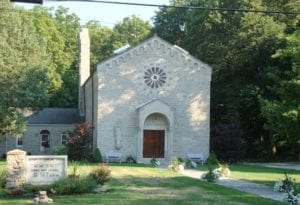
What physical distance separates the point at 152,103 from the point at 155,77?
201 centimetres

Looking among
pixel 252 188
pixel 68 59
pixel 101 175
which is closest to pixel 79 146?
pixel 101 175

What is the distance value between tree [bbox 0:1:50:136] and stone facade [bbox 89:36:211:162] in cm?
444

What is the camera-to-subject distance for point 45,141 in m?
53.6

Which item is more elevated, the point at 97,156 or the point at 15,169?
the point at 15,169

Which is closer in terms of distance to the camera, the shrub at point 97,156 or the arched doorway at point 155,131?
the shrub at point 97,156

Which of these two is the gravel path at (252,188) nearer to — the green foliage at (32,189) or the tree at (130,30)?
the green foliage at (32,189)

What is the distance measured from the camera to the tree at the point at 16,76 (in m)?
40.7

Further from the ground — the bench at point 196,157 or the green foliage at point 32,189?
the bench at point 196,157

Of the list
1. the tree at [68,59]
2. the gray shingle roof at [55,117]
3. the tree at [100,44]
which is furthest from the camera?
the tree at [100,44]

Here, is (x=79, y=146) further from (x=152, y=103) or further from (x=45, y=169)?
(x=45, y=169)

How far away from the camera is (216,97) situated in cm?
4975

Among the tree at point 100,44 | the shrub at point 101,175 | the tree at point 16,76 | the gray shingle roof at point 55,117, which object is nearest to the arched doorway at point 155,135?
the tree at point 16,76

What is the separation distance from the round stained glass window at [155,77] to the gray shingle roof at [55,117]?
13.7m

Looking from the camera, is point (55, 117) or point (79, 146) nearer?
point (79, 146)
